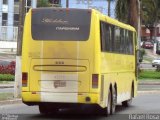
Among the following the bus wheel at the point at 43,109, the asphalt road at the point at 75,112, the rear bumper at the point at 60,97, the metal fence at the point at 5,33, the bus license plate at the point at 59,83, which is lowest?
the asphalt road at the point at 75,112

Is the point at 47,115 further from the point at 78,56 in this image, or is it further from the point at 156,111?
the point at 156,111

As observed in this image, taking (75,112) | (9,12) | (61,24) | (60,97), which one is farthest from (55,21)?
(9,12)

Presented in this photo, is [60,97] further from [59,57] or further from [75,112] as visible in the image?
[75,112]

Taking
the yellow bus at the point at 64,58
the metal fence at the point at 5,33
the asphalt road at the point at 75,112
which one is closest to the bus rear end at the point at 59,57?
the yellow bus at the point at 64,58

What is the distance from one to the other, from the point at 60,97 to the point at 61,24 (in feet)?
7.13

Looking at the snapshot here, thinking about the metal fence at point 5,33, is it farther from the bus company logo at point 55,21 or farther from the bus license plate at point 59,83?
the bus license plate at point 59,83

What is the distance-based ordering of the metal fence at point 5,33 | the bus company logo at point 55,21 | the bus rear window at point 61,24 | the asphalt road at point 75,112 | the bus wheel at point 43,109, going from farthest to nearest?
the metal fence at point 5,33
the bus wheel at point 43,109
the asphalt road at point 75,112
the bus company logo at point 55,21
the bus rear window at point 61,24

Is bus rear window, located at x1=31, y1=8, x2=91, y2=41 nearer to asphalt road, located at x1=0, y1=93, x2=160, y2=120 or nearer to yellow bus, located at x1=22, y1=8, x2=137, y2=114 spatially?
yellow bus, located at x1=22, y1=8, x2=137, y2=114

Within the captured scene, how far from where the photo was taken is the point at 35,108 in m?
22.1

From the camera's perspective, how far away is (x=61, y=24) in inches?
719

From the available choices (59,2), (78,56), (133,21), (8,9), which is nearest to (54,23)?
(78,56)

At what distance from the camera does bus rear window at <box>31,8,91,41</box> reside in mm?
18094

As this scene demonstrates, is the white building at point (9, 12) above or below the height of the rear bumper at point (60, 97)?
above

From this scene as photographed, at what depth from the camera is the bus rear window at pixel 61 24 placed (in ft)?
59.4
